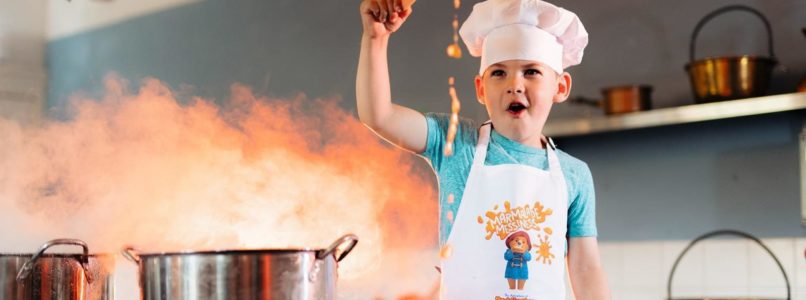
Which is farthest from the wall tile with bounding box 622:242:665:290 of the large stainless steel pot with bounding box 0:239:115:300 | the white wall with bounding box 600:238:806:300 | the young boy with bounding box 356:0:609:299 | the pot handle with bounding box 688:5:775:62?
the large stainless steel pot with bounding box 0:239:115:300

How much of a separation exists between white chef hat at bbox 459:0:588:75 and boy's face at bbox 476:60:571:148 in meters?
0.02

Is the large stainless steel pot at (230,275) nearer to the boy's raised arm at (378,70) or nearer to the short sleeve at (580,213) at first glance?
the boy's raised arm at (378,70)

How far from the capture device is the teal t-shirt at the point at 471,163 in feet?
6.33

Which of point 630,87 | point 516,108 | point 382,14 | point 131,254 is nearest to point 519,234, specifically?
point 516,108

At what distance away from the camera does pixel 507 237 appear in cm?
186

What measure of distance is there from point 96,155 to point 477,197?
48.6 inches

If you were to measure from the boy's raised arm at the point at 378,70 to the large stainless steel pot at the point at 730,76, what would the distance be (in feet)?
5.70

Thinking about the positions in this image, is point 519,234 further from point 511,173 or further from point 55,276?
point 55,276

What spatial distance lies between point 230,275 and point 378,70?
0.50 metres

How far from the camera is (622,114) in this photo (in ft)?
11.5

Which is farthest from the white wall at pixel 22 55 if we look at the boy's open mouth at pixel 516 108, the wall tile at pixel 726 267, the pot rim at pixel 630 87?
the wall tile at pixel 726 267

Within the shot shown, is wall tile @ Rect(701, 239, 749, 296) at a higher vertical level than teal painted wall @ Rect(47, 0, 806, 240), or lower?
lower

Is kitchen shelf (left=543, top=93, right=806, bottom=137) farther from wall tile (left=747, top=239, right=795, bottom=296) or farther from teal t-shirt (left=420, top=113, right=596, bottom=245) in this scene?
teal t-shirt (left=420, top=113, right=596, bottom=245)

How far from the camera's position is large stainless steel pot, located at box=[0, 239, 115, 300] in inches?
68.7
